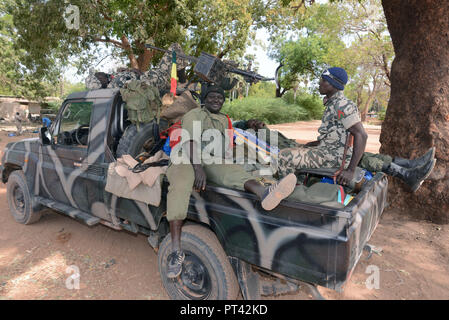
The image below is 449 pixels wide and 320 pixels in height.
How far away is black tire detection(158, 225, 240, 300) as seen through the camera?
2408 mm

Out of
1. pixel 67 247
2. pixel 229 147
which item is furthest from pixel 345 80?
pixel 67 247

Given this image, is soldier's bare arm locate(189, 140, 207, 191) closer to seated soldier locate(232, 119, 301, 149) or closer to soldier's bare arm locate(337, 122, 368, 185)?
soldier's bare arm locate(337, 122, 368, 185)

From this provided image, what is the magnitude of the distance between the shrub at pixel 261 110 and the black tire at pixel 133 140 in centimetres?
2048

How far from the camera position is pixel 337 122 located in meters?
3.29

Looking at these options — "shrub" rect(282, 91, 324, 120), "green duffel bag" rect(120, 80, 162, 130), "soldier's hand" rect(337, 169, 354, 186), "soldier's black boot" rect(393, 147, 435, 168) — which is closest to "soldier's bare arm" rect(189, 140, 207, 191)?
"green duffel bag" rect(120, 80, 162, 130)

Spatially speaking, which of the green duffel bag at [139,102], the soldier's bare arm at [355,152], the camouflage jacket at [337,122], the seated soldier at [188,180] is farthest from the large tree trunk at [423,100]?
the green duffel bag at [139,102]

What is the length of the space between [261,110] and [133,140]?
22.2m

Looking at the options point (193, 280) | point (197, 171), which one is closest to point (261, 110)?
point (197, 171)

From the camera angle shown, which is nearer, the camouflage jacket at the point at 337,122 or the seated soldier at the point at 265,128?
the camouflage jacket at the point at 337,122

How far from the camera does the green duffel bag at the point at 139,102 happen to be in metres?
3.24

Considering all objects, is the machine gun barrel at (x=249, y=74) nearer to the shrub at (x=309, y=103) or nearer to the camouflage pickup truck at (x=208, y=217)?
the camouflage pickup truck at (x=208, y=217)

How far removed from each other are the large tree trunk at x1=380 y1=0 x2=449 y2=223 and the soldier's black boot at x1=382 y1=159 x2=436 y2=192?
1271 mm
